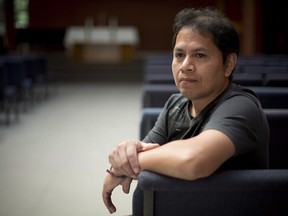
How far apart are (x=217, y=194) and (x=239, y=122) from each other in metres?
0.21

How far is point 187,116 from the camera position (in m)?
1.46

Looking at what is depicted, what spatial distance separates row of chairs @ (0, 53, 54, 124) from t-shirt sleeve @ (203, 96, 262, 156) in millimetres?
4124

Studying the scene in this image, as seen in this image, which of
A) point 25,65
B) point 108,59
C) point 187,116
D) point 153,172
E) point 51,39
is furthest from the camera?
point 51,39

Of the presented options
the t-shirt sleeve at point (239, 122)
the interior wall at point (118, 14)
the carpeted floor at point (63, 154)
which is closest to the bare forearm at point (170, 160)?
the t-shirt sleeve at point (239, 122)

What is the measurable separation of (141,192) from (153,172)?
8 cm

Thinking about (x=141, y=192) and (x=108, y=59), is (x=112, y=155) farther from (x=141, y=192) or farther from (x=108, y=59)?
(x=108, y=59)

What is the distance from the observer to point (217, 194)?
1060mm

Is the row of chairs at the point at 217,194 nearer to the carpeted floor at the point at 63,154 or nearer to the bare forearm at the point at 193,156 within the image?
the bare forearm at the point at 193,156

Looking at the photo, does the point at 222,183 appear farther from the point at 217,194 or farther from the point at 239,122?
the point at 239,122

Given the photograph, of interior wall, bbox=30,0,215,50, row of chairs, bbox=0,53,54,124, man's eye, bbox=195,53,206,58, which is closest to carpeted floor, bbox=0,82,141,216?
row of chairs, bbox=0,53,54,124

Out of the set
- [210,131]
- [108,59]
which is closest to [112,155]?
[210,131]

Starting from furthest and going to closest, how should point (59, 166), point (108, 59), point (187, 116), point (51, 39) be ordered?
point (51, 39) → point (108, 59) → point (59, 166) → point (187, 116)

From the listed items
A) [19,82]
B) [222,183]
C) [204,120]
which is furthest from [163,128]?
→ [19,82]

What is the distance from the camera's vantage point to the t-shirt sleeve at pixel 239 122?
1111mm
